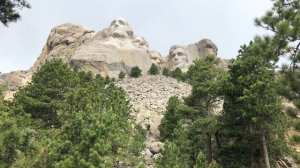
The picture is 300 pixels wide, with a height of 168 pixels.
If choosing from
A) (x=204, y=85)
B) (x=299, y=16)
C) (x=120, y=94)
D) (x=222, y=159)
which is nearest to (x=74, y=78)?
(x=120, y=94)

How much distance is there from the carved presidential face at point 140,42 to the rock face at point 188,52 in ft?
25.4

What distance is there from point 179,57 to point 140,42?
10.9m

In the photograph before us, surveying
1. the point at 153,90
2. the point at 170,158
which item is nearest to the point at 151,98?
A: the point at 153,90

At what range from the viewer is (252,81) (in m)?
27.3

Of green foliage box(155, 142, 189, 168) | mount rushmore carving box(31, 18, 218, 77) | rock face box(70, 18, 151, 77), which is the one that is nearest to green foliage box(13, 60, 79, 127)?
green foliage box(155, 142, 189, 168)

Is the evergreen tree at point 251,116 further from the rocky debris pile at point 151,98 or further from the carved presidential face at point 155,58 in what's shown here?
the carved presidential face at point 155,58

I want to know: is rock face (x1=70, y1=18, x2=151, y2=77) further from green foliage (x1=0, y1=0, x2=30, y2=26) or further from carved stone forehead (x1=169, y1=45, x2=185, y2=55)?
green foliage (x1=0, y1=0, x2=30, y2=26)

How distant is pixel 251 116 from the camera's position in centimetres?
2653

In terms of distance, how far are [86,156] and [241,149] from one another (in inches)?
386

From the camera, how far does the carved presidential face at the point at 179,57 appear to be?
11272 cm

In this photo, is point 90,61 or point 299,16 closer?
point 299,16

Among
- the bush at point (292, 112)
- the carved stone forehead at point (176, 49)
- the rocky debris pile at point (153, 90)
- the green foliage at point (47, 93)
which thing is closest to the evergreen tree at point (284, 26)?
the bush at point (292, 112)

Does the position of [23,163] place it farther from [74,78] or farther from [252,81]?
[74,78]

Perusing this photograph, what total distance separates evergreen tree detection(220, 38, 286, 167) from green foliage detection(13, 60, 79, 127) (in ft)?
43.6
